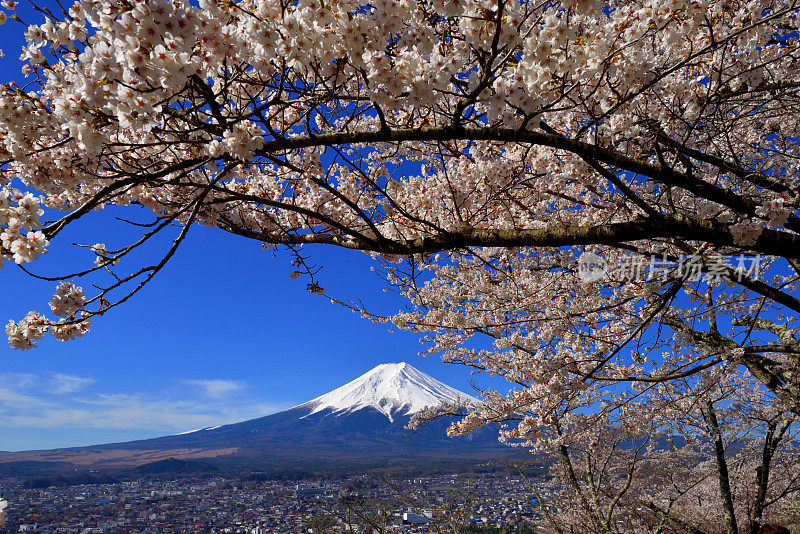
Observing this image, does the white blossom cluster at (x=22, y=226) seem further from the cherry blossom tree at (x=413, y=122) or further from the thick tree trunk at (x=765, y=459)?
the thick tree trunk at (x=765, y=459)

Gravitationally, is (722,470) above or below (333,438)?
above

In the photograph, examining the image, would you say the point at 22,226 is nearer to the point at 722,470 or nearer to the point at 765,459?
the point at 722,470

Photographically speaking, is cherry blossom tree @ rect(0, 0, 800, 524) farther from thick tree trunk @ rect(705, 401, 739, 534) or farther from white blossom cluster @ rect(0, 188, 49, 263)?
thick tree trunk @ rect(705, 401, 739, 534)

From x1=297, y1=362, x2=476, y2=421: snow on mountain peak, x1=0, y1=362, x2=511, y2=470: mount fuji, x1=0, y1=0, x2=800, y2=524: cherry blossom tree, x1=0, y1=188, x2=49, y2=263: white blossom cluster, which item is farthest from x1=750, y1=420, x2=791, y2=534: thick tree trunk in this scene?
x1=297, y1=362, x2=476, y2=421: snow on mountain peak

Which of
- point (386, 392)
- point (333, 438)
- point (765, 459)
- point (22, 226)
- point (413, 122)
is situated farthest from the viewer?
point (386, 392)

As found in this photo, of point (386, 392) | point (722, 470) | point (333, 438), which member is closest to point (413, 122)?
point (722, 470)

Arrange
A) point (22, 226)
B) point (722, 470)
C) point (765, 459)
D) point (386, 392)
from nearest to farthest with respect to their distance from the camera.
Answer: point (22, 226), point (765, 459), point (722, 470), point (386, 392)

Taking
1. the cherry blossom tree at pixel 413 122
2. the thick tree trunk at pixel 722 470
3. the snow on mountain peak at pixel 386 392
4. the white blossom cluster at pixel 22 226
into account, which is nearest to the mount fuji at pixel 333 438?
the snow on mountain peak at pixel 386 392
